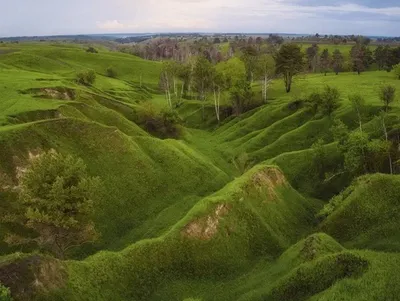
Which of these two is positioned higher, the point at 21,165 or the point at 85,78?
the point at 85,78

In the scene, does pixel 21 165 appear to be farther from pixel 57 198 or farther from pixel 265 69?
pixel 265 69

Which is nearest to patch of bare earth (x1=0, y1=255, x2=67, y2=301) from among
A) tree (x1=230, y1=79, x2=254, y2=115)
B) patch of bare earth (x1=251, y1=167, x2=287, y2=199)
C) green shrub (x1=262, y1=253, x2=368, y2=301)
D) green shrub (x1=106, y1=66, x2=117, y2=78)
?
green shrub (x1=262, y1=253, x2=368, y2=301)

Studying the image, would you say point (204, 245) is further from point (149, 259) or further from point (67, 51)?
point (67, 51)

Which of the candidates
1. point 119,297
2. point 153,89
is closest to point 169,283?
point 119,297

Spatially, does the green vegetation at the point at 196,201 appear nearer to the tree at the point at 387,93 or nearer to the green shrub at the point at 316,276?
the green shrub at the point at 316,276

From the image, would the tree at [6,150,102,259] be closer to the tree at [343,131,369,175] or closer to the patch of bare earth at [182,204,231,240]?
the patch of bare earth at [182,204,231,240]

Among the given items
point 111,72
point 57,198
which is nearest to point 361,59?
point 111,72
